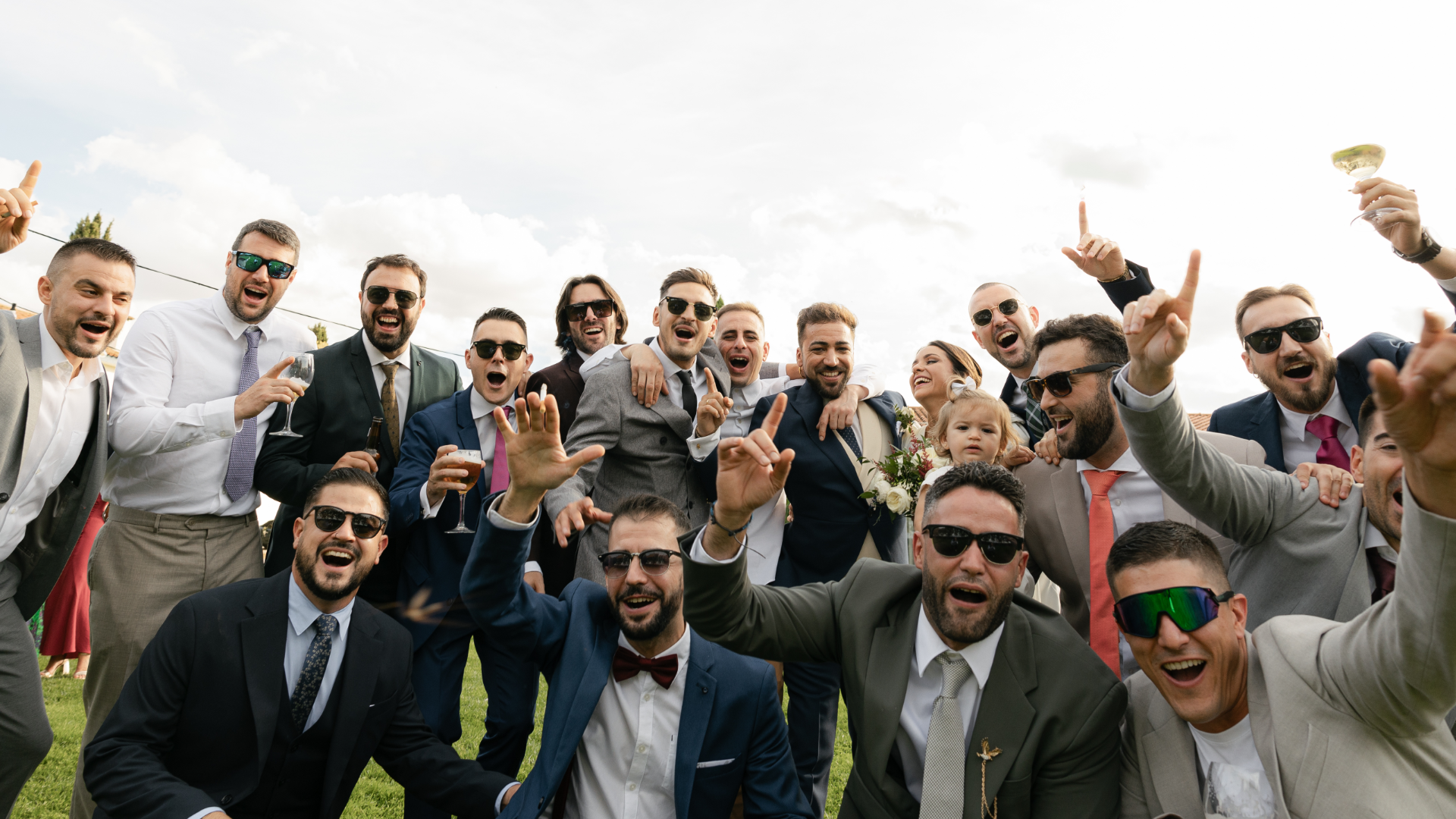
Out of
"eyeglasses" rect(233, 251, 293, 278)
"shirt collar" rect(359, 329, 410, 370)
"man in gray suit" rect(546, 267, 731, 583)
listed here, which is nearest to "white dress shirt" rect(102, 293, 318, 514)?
"eyeglasses" rect(233, 251, 293, 278)

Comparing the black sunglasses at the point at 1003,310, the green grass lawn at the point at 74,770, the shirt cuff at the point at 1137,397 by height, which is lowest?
the green grass lawn at the point at 74,770

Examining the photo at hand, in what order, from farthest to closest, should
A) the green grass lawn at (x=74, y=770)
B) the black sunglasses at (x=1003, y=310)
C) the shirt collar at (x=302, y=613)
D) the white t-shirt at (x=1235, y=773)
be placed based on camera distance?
the black sunglasses at (x=1003, y=310), the green grass lawn at (x=74, y=770), the shirt collar at (x=302, y=613), the white t-shirt at (x=1235, y=773)

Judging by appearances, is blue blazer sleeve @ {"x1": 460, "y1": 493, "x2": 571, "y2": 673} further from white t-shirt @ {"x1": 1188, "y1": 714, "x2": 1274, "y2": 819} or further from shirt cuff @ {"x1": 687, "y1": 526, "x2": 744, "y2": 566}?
white t-shirt @ {"x1": 1188, "y1": 714, "x2": 1274, "y2": 819}

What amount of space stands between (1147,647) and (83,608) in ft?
36.2

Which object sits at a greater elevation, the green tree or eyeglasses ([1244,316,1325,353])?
the green tree

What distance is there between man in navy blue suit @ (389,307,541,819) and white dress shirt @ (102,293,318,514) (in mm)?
1029

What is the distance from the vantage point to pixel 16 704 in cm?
443

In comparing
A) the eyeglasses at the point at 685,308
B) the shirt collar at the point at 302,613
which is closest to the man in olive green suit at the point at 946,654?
the shirt collar at the point at 302,613

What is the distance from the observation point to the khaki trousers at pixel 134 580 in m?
4.63

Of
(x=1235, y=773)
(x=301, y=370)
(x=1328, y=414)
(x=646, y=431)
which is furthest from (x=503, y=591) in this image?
(x=1328, y=414)

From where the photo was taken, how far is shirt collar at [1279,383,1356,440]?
14.7 ft

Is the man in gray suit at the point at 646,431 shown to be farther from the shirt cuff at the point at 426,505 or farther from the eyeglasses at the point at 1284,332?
the eyeglasses at the point at 1284,332

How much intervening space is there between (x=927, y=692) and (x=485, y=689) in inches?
102

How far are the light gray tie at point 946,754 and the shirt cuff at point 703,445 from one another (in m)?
2.28
